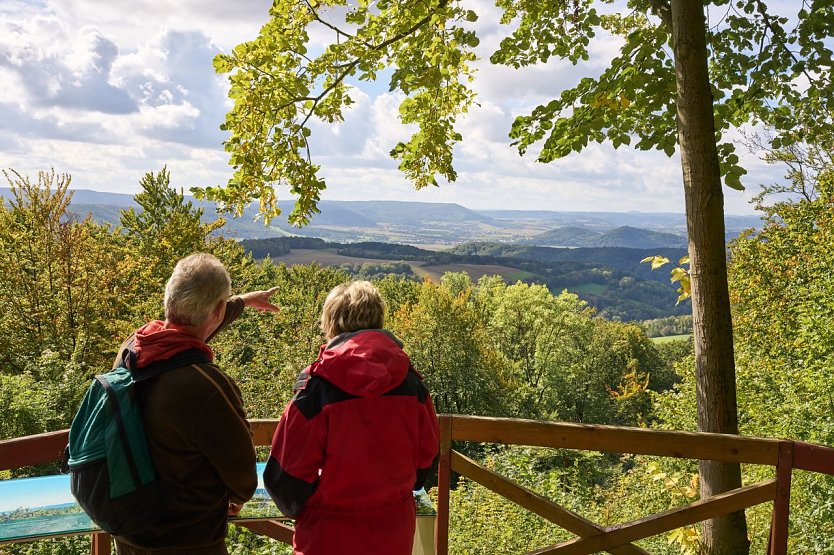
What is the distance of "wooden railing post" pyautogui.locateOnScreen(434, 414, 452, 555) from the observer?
3.05m

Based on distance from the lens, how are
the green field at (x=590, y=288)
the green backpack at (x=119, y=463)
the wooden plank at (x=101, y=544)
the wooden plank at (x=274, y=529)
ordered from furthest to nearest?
1. the green field at (x=590, y=288)
2. the wooden plank at (x=274, y=529)
3. the wooden plank at (x=101, y=544)
4. the green backpack at (x=119, y=463)

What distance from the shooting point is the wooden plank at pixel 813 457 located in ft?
9.89

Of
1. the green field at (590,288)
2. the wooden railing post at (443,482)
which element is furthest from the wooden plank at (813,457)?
→ the green field at (590,288)

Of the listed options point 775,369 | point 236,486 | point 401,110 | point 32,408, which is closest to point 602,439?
point 236,486

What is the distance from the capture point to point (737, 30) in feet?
16.9

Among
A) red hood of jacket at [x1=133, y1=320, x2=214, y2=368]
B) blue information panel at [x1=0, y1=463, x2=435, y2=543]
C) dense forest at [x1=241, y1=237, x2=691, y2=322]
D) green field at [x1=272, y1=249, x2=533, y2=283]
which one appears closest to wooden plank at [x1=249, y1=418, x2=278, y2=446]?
blue information panel at [x1=0, y1=463, x2=435, y2=543]

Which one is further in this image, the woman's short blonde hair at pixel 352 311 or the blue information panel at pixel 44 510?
the blue information panel at pixel 44 510

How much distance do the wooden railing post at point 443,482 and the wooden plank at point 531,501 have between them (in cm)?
5

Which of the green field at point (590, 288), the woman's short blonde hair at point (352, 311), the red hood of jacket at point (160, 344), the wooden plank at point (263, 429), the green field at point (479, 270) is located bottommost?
the green field at point (590, 288)

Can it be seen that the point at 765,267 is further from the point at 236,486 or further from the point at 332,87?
the point at 236,486

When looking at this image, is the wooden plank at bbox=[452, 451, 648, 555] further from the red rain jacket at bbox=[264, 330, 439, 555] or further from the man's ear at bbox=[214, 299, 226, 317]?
the man's ear at bbox=[214, 299, 226, 317]

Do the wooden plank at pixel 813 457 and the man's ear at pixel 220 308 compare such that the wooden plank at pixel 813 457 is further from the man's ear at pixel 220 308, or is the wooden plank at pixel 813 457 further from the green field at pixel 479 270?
the green field at pixel 479 270

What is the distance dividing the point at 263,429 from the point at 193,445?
1.02 meters

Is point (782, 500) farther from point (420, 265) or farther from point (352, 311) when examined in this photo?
Answer: point (420, 265)
